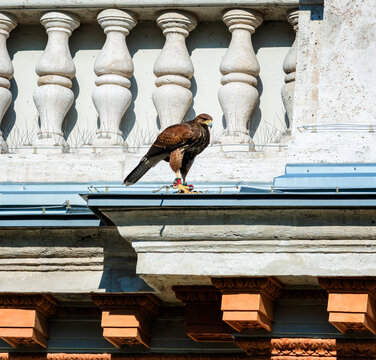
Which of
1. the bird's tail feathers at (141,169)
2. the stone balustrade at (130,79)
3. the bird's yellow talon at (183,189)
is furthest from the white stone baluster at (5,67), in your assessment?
the bird's yellow talon at (183,189)

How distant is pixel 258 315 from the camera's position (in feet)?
50.9

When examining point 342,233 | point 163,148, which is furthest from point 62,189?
point 342,233

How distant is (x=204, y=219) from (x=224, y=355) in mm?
1232

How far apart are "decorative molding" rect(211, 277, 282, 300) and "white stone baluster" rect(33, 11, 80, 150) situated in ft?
6.21

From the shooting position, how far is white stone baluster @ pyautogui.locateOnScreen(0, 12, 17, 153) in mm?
→ 16984

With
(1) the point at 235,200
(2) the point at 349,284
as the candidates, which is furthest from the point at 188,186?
(2) the point at 349,284

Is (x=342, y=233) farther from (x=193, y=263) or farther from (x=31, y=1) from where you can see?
(x=31, y=1)

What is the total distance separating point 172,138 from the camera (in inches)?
617

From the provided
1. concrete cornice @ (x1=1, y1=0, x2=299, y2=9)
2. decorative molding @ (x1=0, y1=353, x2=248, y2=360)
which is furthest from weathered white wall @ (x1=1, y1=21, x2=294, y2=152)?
decorative molding @ (x1=0, y1=353, x2=248, y2=360)

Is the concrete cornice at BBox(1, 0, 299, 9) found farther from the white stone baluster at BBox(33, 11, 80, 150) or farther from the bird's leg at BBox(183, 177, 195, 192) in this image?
the bird's leg at BBox(183, 177, 195, 192)

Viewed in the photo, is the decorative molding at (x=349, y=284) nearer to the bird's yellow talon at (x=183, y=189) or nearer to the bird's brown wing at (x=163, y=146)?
the bird's yellow talon at (x=183, y=189)

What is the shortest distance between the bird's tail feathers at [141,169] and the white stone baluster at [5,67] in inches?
56.0

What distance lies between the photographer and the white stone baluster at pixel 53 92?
1688cm

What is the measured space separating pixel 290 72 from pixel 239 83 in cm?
37
